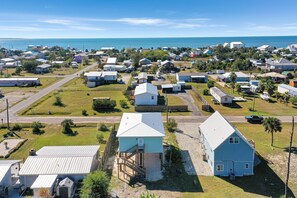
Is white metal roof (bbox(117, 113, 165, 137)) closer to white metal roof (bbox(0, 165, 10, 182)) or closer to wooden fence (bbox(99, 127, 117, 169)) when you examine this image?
wooden fence (bbox(99, 127, 117, 169))

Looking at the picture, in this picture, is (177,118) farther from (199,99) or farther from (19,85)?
(19,85)

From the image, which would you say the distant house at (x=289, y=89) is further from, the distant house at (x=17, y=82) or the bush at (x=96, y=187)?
the distant house at (x=17, y=82)

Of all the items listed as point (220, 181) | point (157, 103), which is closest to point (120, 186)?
point (220, 181)

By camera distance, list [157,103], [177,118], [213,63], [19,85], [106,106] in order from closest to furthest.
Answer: [177,118] → [106,106] → [157,103] → [19,85] → [213,63]

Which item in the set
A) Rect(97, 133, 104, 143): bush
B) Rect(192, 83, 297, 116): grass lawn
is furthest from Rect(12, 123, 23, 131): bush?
Rect(192, 83, 297, 116): grass lawn

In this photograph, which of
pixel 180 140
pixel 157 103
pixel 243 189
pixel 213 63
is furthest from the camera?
pixel 213 63

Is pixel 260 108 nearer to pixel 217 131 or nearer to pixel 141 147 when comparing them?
pixel 217 131
